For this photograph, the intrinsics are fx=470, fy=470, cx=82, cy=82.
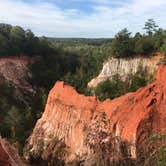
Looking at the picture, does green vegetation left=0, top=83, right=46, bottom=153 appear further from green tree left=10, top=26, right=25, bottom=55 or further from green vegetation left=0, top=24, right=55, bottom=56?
green tree left=10, top=26, right=25, bottom=55

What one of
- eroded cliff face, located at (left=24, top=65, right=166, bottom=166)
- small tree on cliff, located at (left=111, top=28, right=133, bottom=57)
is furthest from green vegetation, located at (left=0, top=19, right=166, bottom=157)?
eroded cliff face, located at (left=24, top=65, right=166, bottom=166)

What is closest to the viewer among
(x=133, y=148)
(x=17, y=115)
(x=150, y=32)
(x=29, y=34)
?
(x=133, y=148)

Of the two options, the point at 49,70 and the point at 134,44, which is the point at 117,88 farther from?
the point at 49,70

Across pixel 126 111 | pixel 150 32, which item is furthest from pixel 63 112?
pixel 150 32

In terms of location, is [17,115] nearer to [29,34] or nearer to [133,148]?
[133,148]

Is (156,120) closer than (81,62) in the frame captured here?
Yes
